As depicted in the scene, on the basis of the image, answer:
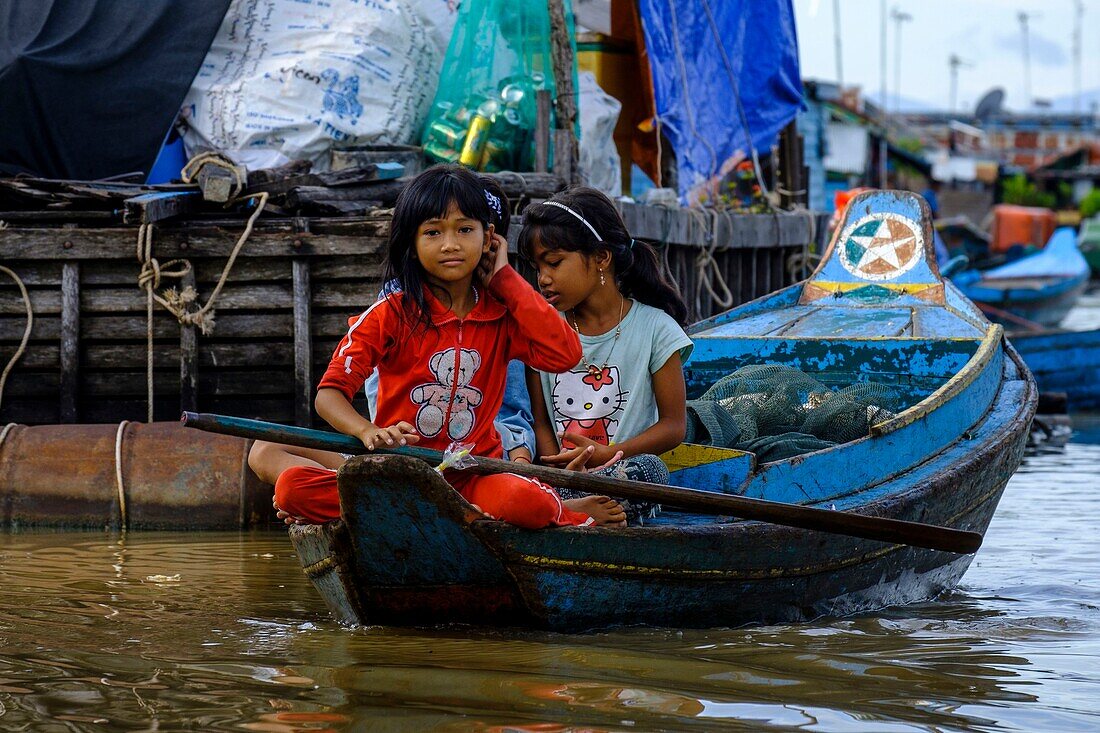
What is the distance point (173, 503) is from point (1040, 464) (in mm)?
5703

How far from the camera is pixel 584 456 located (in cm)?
359

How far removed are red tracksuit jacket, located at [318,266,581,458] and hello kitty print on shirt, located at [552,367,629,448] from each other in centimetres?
40

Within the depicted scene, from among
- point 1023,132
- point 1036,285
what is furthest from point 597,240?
point 1023,132

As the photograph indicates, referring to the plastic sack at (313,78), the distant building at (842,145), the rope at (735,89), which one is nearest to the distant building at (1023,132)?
the distant building at (842,145)

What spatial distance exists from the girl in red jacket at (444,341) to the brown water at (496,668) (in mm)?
398

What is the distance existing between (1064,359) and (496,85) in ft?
22.8

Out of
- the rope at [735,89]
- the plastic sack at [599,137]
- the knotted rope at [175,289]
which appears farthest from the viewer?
the rope at [735,89]

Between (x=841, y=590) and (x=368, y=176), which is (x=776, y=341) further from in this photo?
(x=368, y=176)

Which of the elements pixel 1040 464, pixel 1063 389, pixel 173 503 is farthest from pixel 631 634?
pixel 1063 389

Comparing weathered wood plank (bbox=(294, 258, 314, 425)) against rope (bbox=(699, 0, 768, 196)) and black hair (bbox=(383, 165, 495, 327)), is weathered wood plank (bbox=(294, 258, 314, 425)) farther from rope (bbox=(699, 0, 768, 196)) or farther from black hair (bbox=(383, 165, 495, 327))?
rope (bbox=(699, 0, 768, 196))

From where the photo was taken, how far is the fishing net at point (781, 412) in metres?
4.34

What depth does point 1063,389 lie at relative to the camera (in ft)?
39.1

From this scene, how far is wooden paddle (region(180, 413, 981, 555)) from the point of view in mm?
3163

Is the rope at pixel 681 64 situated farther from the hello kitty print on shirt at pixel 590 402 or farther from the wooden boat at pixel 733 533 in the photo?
the hello kitty print on shirt at pixel 590 402
